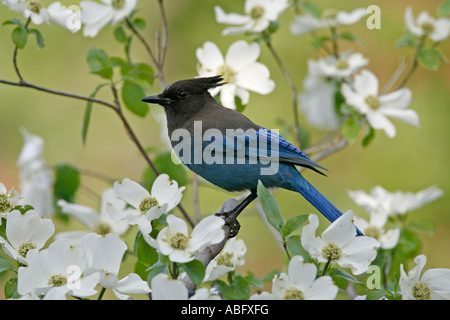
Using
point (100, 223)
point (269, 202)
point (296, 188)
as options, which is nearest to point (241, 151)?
point (296, 188)

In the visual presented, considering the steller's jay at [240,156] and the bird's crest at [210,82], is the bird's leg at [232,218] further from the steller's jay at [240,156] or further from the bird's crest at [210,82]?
the bird's crest at [210,82]

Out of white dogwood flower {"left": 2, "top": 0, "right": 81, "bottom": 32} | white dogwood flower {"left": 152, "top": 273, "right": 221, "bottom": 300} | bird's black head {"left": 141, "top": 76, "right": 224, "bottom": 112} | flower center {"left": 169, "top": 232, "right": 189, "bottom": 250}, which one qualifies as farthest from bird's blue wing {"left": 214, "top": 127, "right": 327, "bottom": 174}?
white dogwood flower {"left": 152, "top": 273, "right": 221, "bottom": 300}

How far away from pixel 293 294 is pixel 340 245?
6.9 inches

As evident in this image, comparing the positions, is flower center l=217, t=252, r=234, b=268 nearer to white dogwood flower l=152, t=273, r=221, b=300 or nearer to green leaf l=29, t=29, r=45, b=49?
white dogwood flower l=152, t=273, r=221, b=300

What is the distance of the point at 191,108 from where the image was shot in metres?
2.20

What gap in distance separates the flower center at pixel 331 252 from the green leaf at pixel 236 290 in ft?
0.57

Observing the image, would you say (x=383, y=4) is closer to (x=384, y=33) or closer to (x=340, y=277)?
(x=384, y=33)

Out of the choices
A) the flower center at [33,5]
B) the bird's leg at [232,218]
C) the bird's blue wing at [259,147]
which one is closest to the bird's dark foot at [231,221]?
the bird's leg at [232,218]

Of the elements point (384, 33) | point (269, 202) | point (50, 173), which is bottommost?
point (269, 202)

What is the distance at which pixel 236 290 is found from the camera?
4.19 feet

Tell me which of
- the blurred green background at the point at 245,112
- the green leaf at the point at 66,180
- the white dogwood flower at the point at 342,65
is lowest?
the green leaf at the point at 66,180

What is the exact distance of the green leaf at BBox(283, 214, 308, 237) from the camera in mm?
1291

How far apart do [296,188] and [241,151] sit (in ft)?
0.74

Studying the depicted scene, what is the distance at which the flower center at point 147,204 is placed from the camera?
4.49 feet
